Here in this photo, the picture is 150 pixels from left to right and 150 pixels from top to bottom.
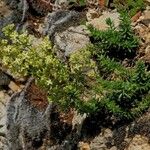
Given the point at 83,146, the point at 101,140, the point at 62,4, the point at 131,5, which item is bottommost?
the point at 83,146

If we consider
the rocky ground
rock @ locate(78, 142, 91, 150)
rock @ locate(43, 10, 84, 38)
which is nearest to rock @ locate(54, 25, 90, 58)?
the rocky ground

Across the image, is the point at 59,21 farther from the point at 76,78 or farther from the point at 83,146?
the point at 83,146

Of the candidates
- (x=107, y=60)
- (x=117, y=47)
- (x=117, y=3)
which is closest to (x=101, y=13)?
(x=117, y=3)

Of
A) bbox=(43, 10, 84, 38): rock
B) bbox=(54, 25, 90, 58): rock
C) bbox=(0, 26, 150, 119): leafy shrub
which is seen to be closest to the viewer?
bbox=(0, 26, 150, 119): leafy shrub

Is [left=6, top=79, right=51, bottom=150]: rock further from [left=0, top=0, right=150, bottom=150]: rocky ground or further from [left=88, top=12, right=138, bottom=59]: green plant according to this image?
[left=88, top=12, right=138, bottom=59]: green plant

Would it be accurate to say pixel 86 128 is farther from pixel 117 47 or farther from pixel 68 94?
pixel 117 47

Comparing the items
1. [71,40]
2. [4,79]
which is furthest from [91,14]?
[4,79]
